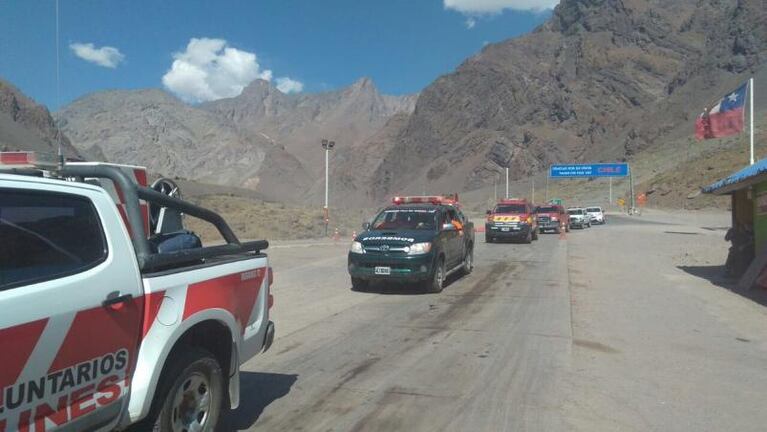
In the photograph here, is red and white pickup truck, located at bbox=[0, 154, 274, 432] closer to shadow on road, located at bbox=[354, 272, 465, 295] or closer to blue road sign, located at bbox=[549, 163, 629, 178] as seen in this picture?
shadow on road, located at bbox=[354, 272, 465, 295]

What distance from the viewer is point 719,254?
21.1m

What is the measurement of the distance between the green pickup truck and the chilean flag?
2193cm

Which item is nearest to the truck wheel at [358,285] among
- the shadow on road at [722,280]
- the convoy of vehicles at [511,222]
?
the shadow on road at [722,280]

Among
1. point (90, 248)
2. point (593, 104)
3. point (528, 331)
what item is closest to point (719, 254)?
point (528, 331)

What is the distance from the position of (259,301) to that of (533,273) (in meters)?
11.8

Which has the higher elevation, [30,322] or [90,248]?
[90,248]

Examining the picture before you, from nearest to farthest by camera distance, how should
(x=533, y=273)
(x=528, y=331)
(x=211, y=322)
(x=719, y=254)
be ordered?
(x=211, y=322)
(x=528, y=331)
(x=533, y=273)
(x=719, y=254)

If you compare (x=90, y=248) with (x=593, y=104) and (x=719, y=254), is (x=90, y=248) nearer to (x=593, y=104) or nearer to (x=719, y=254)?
(x=719, y=254)

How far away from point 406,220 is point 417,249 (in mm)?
1464

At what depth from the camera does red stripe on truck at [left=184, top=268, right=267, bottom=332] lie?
13.7ft

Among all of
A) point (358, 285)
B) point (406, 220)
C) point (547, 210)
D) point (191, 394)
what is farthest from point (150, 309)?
point (547, 210)

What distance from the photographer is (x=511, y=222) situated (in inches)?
1061

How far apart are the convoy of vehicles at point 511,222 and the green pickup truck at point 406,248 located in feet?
43.3

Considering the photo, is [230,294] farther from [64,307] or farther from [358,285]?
[358,285]
